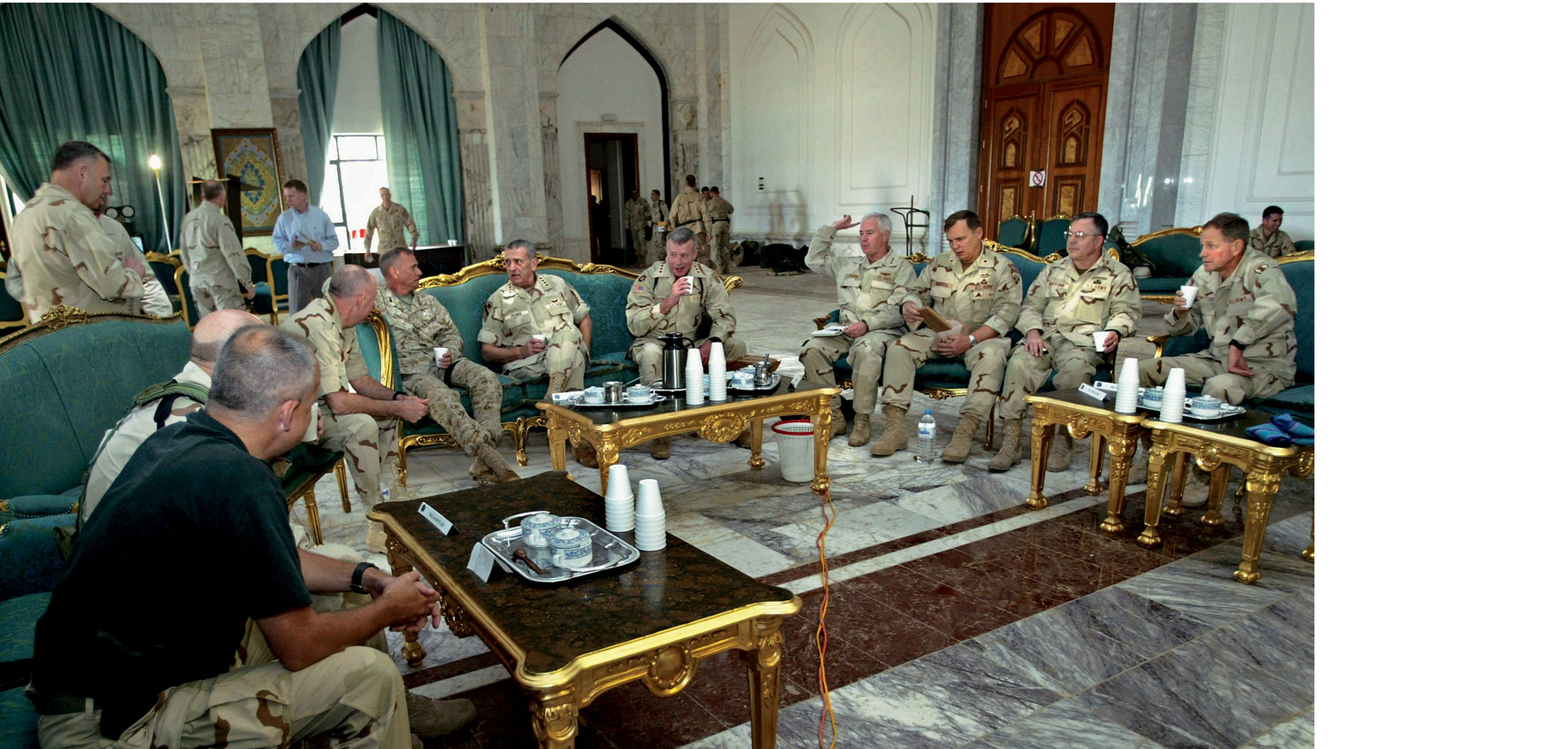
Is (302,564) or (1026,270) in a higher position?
(1026,270)

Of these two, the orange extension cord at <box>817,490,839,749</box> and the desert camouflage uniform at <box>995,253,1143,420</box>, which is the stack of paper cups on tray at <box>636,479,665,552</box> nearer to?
the orange extension cord at <box>817,490,839,749</box>

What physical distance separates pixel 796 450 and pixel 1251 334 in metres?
1.93

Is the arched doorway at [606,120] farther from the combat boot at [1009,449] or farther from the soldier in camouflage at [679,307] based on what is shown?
the combat boot at [1009,449]

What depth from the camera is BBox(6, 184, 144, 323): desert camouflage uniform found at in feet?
11.2

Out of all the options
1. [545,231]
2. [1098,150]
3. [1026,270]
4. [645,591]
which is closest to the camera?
[645,591]

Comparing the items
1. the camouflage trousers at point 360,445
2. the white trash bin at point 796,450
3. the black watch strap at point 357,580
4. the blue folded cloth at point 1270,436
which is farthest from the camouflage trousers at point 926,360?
the black watch strap at point 357,580

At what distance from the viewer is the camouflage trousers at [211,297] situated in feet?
20.5

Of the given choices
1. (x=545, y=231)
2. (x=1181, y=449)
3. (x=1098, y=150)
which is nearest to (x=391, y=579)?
(x=1181, y=449)

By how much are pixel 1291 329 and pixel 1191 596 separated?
5.11 ft

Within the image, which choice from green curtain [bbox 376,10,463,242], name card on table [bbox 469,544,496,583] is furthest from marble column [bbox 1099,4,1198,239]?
green curtain [bbox 376,10,463,242]

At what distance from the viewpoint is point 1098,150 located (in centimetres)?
838

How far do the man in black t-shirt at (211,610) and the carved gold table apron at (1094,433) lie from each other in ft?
7.99

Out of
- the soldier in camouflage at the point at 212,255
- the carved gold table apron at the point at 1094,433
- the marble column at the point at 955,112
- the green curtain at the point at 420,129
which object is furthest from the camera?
the green curtain at the point at 420,129
